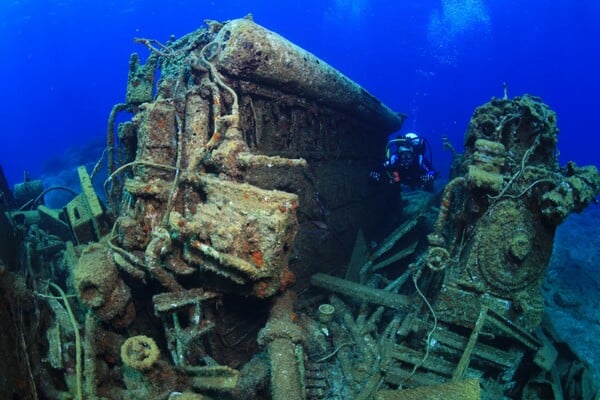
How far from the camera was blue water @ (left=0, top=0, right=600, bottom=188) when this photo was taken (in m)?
91.6

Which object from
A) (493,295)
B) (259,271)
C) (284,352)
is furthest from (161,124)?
(493,295)

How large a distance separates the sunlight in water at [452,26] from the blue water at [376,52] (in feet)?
1.28

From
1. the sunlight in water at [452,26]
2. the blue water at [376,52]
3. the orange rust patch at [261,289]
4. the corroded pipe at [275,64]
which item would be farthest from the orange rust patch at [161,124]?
the sunlight in water at [452,26]

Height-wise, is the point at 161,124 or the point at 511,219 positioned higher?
the point at 161,124

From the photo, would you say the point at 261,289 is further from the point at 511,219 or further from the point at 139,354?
the point at 511,219

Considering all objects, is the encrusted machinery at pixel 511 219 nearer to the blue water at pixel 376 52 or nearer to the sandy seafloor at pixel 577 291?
the sandy seafloor at pixel 577 291

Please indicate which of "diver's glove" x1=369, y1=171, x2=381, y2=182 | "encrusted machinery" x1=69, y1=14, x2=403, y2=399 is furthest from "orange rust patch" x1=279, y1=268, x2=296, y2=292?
"diver's glove" x1=369, y1=171, x2=381, y2=182

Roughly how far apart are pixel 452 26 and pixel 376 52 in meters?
23.7

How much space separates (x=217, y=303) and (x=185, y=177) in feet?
4.57

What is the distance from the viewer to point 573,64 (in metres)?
91.6

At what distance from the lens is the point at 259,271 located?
3.02m

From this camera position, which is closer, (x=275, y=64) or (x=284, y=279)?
(x=284, y=279)

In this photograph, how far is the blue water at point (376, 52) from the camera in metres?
91.6

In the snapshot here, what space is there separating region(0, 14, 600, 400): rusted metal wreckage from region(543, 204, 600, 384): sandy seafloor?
1075 mm
